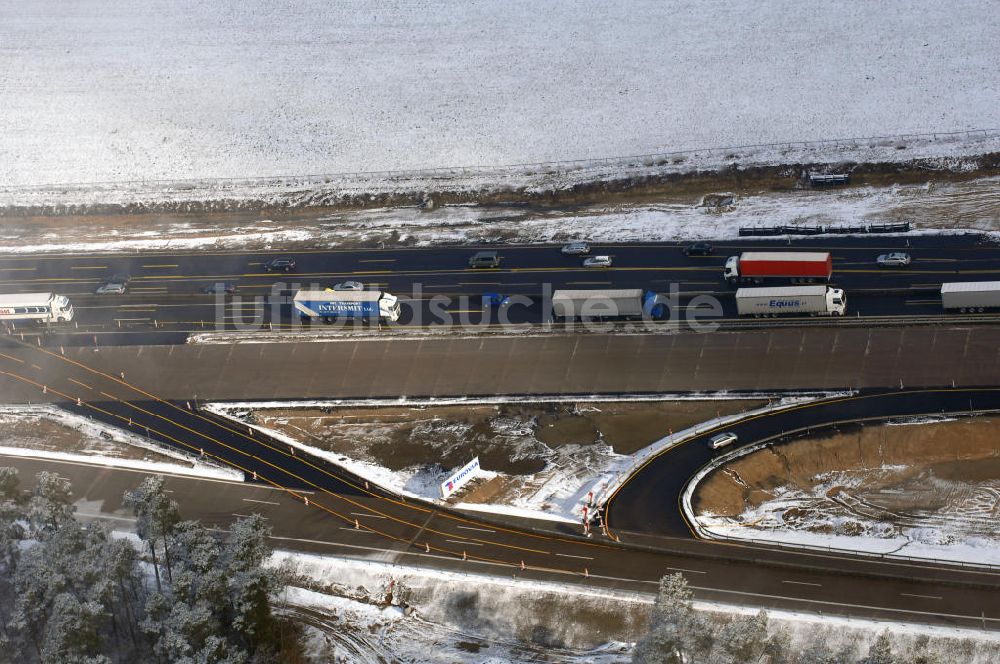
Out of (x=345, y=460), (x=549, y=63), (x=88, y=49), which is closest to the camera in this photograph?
(x=345, y=460)

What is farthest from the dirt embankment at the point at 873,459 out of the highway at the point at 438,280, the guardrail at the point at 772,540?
the highway at the point at 438,280

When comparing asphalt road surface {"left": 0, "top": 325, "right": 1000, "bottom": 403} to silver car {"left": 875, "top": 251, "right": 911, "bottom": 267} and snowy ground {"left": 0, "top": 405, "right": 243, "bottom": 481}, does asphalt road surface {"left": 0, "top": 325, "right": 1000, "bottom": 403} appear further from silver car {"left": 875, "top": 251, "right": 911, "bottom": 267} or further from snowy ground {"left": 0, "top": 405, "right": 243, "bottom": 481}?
silver car {"left": 875, "top": 251, "right": 911, "bottom": 267}

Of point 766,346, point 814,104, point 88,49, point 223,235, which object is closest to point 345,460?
point 766,346

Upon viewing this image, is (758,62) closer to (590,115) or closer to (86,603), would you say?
(590,115)

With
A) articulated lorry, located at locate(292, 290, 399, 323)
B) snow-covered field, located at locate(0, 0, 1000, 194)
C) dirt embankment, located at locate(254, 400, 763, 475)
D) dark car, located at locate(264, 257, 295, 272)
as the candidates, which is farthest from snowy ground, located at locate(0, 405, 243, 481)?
snow-covered field, located at locate(0, 0, 1000, 194)

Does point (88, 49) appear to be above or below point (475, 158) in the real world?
above

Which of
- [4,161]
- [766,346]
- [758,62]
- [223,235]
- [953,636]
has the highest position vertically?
[758,62]

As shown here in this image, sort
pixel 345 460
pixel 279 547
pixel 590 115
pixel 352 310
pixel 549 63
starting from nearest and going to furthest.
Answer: pixel 279 547 → pixel 345 460 → pixel 352 310 → pixel 590 115 → pixel 549 63

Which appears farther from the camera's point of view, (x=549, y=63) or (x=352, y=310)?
(x=549, y=63)

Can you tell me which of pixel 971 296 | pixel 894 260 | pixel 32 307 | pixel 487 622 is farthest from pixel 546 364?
pixel 32 307
